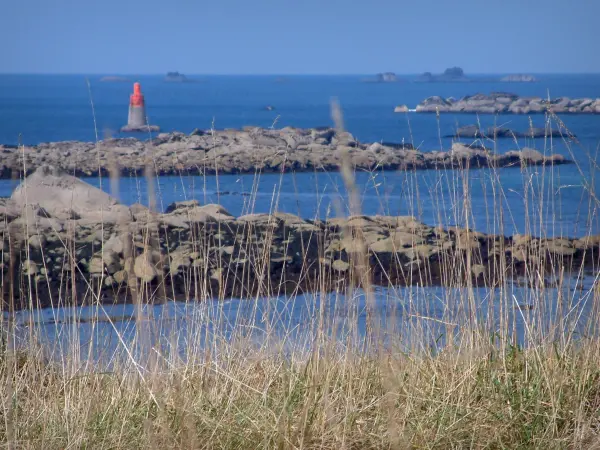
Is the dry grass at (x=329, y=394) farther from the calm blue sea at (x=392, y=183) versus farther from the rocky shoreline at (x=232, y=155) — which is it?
the rocky shoreline at (x=232, y=155)

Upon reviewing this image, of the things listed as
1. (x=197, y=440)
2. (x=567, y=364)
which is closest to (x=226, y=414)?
(x=197, y=440)

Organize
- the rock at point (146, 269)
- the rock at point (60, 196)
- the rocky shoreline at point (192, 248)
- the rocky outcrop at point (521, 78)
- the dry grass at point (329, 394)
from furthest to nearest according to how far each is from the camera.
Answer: the rocky outcrop at point (521, 78) → the rock at point (60, 196) → the rocky shoreline at point (192, 248) → the rock at point (146, 269) → the dry grass at point (329, 394)

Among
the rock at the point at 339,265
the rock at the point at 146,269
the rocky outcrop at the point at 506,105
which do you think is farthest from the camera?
the rocky outcrop at the point at 506,105

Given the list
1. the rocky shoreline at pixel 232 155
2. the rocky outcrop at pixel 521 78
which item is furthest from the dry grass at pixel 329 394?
the rocky outcrop at pixel 521 78

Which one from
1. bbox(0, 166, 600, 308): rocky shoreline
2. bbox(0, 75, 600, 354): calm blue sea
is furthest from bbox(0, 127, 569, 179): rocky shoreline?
bbox(0, 166, 600, 308): rocky shoreline

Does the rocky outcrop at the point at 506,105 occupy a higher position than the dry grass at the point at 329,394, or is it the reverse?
the rocky outcrop at the point at 506,105

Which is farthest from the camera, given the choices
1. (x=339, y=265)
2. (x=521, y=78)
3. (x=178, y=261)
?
(x=521, y=78)

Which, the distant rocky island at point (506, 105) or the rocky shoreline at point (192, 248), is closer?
the rocky shoreline at point (192, 248)

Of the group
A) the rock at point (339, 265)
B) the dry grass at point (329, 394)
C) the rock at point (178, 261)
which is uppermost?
the dry grass at point (329, 394)

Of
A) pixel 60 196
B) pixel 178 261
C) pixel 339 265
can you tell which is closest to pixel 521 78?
pixel 60 196

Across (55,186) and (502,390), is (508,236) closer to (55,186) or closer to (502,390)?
(55,186)

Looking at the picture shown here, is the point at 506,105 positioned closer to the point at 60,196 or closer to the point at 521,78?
the point at 60,196

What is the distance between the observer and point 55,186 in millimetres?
10109

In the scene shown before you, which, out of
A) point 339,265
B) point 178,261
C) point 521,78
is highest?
point 521,78
